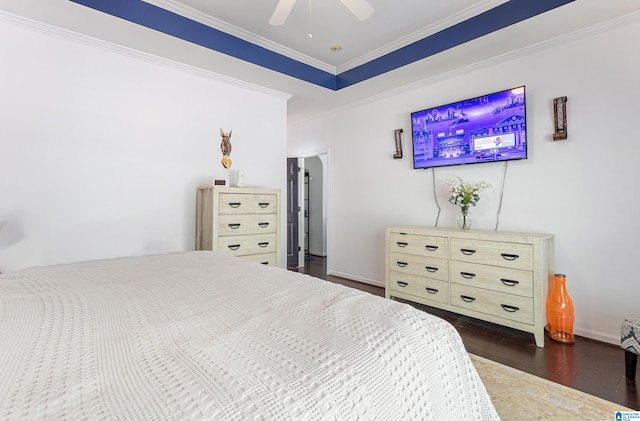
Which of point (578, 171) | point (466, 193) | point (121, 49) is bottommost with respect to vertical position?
point (466, 193)

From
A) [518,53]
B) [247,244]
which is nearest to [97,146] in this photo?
[247,244]

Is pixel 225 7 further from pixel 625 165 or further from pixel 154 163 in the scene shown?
pixel 625 165

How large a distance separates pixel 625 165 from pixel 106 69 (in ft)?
14.1

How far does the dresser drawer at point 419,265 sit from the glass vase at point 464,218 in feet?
1.59

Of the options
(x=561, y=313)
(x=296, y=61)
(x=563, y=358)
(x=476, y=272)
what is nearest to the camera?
(x=563, y=358)

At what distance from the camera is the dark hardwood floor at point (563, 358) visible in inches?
70.2

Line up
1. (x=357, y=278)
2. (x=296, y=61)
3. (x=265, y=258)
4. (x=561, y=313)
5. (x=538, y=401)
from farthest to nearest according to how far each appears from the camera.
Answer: (x=357, y=278), (x=296, y=61), (x=265, y=258), (x=561, y=313), (x=538, y=401)

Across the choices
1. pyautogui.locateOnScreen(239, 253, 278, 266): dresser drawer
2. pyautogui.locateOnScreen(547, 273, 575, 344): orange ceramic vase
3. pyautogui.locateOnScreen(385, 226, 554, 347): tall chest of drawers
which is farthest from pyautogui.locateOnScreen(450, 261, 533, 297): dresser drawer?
pyautogui.locateOnScreen(239, 253, 278, 266): dresser drawer

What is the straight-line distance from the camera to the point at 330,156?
4605mm

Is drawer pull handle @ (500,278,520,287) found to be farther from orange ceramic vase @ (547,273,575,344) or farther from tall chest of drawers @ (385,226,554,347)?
orange ceramic vase @ (547,273,575,344)

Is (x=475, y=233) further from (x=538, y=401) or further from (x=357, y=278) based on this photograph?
(x=357, y=278)

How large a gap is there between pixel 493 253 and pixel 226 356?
255 cm

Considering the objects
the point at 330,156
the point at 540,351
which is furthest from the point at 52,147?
the point at 540,351

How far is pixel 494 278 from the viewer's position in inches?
101
